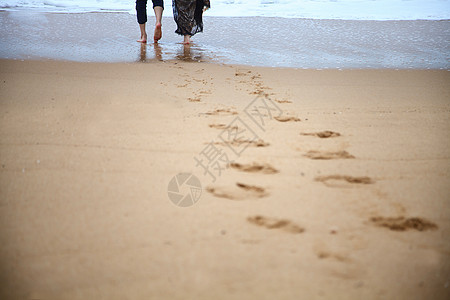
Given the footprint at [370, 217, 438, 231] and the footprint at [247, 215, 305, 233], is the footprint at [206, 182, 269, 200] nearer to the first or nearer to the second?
the footprint at [247, 215, 305, 233]

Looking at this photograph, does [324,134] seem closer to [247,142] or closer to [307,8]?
[247,142]

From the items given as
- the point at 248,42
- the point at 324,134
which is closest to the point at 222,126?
the point at 324,134

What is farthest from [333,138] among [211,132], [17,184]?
[17,184]

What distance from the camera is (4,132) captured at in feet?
5.98

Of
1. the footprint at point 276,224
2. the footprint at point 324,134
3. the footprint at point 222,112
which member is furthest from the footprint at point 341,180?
the footprint at point 222,112

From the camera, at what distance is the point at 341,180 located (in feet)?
4.86

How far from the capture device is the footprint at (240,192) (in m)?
1.36

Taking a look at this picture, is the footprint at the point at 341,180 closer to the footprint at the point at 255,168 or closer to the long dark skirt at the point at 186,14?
the footprint at the point at 255,168

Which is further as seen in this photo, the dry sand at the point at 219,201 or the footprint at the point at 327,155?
the footprint at the point at 327,155

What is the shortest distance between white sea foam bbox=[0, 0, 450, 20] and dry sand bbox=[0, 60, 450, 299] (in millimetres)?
5428

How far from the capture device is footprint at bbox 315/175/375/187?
57.3 inches

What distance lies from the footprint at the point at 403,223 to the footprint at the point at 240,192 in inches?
15.8

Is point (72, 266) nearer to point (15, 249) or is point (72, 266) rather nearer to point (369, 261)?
point (15, 249)

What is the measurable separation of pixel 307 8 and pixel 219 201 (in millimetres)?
7782
